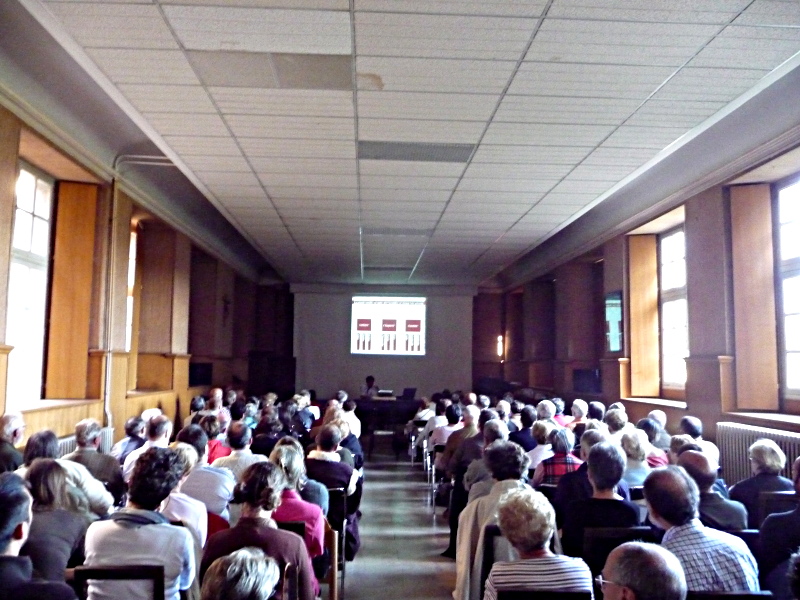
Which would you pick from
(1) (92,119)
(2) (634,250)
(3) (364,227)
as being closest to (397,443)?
(3) (364,227)

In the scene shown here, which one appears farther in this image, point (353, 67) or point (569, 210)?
point (569, 210)

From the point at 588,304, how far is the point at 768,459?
830cm

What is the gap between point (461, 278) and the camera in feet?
48.5

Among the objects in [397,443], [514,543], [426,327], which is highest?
[426,327]

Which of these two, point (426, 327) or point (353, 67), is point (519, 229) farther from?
point (426, 327)

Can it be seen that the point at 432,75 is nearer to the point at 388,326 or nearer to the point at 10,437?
the point at 10,437

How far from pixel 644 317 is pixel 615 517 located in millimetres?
6691

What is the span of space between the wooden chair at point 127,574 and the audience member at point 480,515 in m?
1.34

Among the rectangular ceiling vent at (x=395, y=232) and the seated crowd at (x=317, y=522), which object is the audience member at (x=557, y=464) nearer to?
the seated crowd at (x=317, y=522)

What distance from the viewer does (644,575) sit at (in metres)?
1.64

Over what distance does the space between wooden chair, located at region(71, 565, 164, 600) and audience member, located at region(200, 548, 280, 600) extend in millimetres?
574

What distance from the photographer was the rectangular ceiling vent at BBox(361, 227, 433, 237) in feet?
30.7

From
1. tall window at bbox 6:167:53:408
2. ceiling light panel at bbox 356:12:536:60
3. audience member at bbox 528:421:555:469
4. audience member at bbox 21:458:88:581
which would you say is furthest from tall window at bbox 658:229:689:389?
audience member at bbox 21:458:88:581

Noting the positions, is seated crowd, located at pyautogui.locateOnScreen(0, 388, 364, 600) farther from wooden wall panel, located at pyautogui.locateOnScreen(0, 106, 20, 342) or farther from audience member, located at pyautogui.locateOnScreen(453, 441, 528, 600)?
wooden wall panel, located at pyautogui.locateOnScreen(0, 106, 20, 342)
